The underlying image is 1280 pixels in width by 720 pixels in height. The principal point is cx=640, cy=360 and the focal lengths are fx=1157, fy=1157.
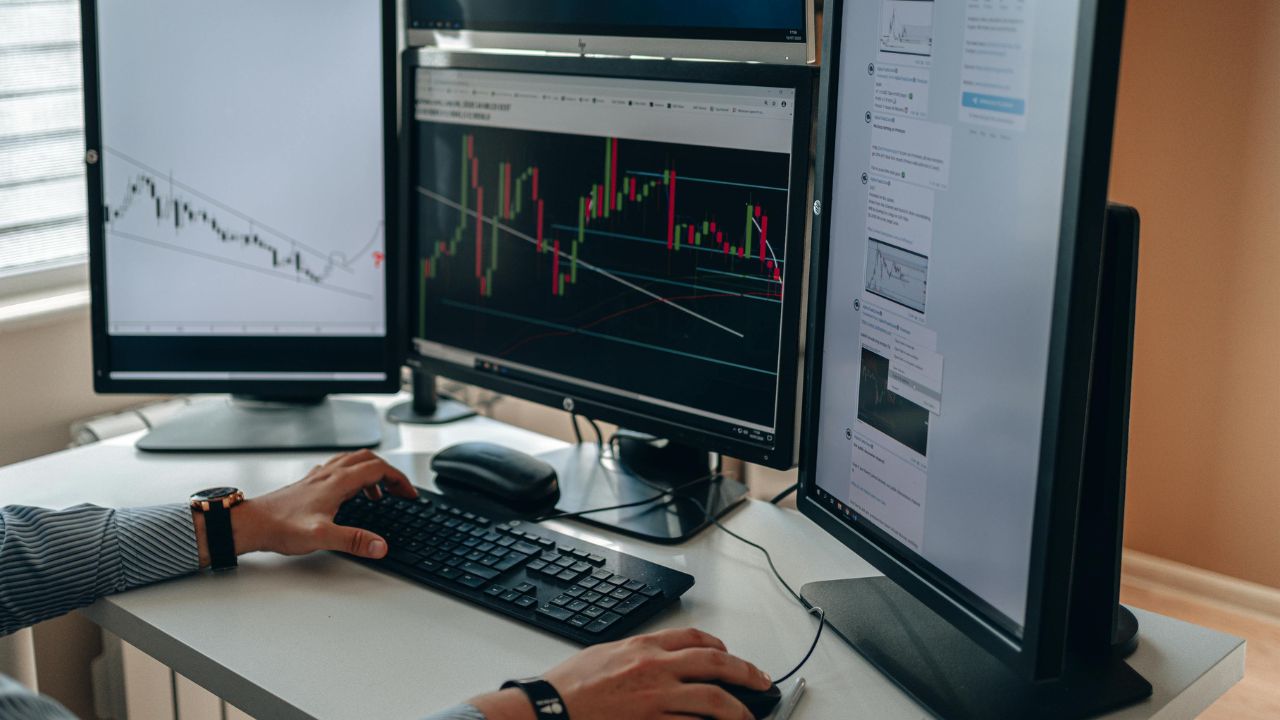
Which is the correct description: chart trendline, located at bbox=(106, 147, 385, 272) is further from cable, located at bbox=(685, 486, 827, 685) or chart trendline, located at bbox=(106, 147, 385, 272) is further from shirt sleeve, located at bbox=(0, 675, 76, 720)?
shirt sleeve, located at bbox=(0, 675, 76, 720)

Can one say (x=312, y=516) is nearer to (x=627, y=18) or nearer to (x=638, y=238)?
(x=638, y=238)

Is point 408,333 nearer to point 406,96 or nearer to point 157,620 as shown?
point 406,96

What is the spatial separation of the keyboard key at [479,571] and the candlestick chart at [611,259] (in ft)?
0.91

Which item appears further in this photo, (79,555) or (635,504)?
(635,504)

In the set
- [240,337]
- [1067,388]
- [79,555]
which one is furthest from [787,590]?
[240,337]

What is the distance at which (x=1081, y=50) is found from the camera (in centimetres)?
67

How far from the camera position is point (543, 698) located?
841 mm

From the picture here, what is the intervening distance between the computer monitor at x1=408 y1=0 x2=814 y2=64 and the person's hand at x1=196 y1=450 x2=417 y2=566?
51 centimetres

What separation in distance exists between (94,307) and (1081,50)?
1.21 metres

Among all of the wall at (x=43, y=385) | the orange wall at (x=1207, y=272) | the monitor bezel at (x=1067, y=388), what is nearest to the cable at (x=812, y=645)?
the monitor bezel at (x=1067, y=388)

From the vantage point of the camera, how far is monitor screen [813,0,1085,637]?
736 mm

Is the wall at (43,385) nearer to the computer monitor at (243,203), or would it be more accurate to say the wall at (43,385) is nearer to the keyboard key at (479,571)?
the computer monitor at (243,203)

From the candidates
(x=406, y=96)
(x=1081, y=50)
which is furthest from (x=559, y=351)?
(x=1081, y=50)

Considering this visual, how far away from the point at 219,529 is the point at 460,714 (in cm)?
42
